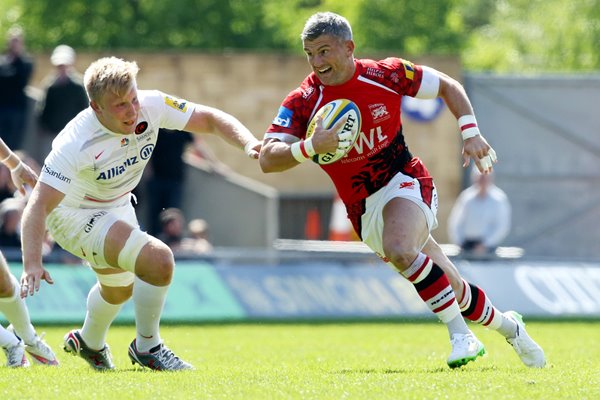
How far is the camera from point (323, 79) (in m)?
9.43

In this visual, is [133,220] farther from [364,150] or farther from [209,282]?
[209,282]

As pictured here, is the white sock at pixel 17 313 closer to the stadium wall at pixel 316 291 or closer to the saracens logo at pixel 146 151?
the saracens logo at pixel 146 151

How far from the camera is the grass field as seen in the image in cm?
792

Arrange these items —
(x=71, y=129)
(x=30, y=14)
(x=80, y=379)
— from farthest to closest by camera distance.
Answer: (x=30, y=14) < (x=71, y=129) < (x=80, y=379)

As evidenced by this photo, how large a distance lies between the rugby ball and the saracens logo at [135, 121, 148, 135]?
3.77ft

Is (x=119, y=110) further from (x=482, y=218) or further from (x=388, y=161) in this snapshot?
(x=482, y=218)

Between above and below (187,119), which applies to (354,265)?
below

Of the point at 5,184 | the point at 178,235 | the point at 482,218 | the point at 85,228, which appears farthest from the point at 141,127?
the point at 482,218

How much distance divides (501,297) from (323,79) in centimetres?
860

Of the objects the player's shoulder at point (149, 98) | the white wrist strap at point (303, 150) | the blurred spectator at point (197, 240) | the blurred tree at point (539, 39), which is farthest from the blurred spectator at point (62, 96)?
the blurred tree at point (539, 39)

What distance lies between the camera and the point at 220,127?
32.0ft

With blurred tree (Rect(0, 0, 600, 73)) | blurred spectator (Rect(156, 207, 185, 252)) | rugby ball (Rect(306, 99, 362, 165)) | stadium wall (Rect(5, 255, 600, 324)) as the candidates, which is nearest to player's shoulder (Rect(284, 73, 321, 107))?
rugby ball (Rect(306, 99, 362, 165))

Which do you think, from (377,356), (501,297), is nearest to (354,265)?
(501,297)

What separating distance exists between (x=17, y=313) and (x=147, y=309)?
3.92ft
